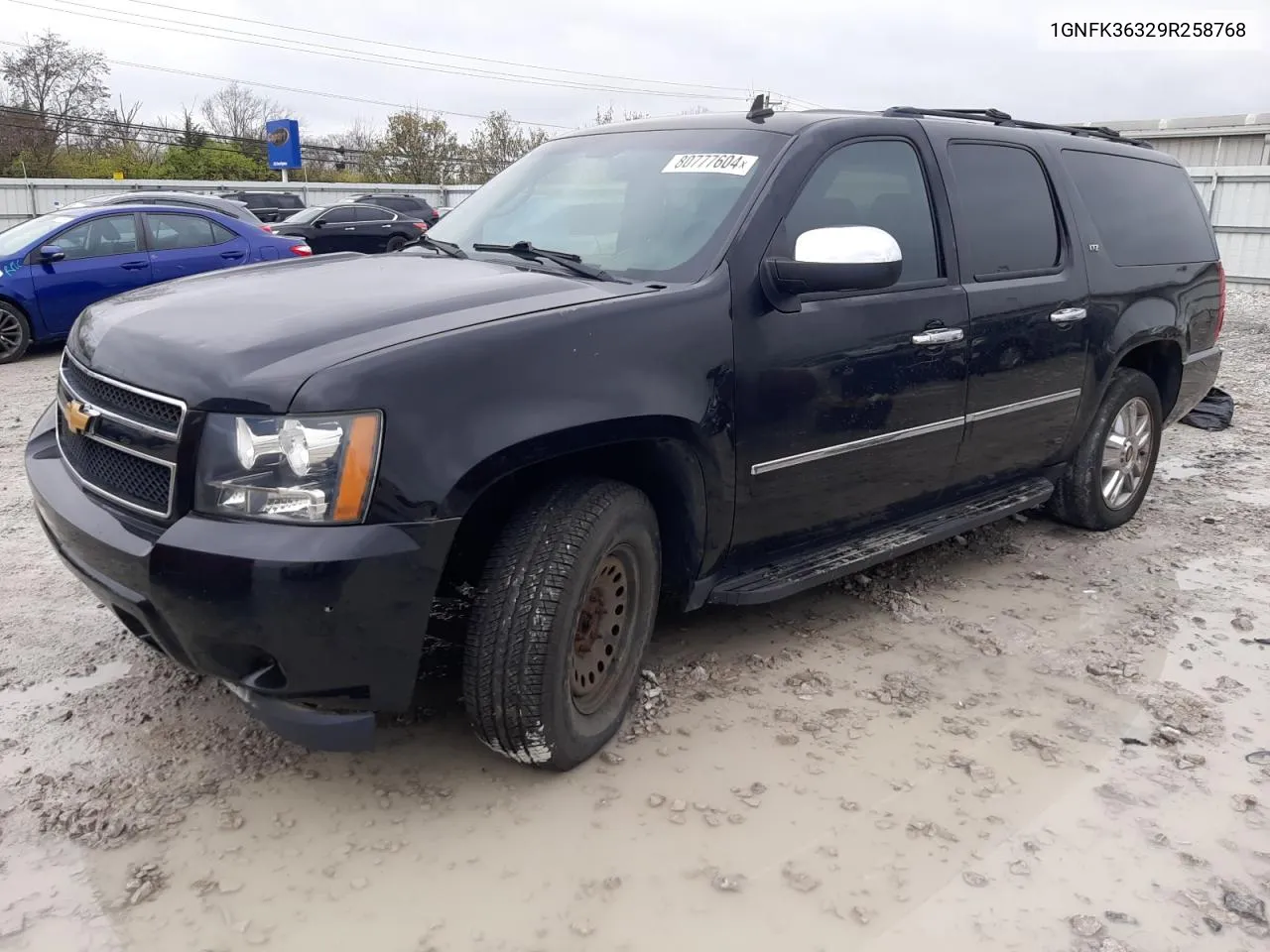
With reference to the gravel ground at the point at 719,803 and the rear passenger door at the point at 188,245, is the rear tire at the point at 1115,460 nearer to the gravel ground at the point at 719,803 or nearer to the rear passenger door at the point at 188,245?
the gravel ground at the point at 719,803

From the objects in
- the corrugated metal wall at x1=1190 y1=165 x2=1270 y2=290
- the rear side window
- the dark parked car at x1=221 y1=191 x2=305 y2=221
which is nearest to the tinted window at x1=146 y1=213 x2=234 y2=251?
the rear side window

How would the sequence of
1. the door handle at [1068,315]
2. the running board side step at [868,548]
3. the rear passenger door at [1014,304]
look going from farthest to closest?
the door handle at [1068,315], the rear passenger door at [1014,304], the running board side step at [868,548]

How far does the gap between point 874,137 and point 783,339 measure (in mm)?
1017

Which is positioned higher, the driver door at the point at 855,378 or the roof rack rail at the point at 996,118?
the roof rack rail at the point at 996,118

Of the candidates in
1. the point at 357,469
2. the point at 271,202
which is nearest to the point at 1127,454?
the point at 357,469

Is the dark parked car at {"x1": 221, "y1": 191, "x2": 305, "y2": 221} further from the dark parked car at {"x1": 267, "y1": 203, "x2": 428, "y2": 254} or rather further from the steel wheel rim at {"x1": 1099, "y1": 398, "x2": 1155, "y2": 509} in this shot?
the steel wheel rim at {"x1": 1099, "y1": 398, "x2": 1155, "y2": 509}

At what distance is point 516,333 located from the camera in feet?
8.26

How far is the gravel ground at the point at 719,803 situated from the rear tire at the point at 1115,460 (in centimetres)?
100

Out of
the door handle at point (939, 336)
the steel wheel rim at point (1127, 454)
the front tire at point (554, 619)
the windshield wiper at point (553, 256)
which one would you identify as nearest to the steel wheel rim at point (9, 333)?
the windshield wiper at point (553, 256)

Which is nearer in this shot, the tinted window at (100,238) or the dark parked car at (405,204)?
the tinted window at (100,238)

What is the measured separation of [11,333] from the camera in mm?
9141

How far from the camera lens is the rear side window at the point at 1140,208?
4.61 meters

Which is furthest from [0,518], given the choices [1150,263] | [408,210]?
[408,210]

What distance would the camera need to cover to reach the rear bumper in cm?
529
